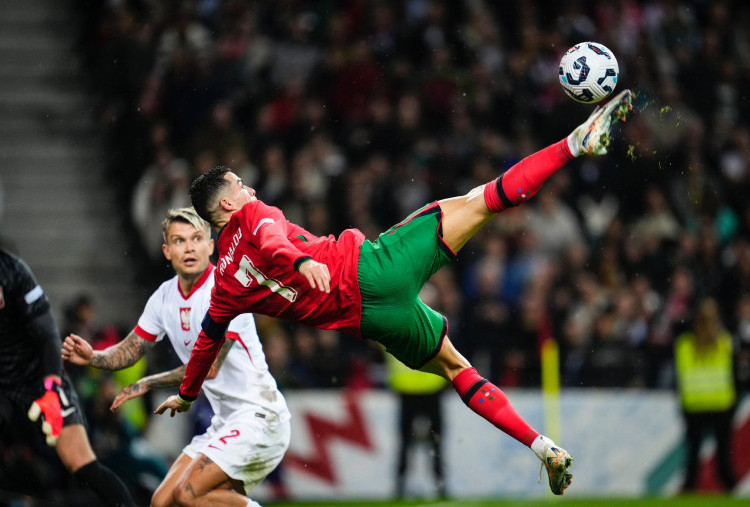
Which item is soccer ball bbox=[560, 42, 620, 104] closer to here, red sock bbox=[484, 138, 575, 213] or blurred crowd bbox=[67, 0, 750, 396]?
red sock bbox=[484, 138, 575, 213]

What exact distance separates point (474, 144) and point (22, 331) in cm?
698

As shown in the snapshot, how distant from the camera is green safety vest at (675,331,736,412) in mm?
11500

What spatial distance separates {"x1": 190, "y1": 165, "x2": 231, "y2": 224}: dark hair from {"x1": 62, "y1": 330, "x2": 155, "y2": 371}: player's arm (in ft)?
3.87

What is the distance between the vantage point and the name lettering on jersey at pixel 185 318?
7141 mm

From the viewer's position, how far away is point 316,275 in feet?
18.4

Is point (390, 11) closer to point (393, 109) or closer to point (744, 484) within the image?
point (393, 109)

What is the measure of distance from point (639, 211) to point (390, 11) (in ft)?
13.4

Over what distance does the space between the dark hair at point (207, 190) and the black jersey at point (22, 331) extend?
1.53 metres

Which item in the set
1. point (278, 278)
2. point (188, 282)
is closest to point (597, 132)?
point (278, 278)

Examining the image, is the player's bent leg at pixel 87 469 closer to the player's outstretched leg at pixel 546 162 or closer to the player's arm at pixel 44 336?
the player's arm at pixel 44 336

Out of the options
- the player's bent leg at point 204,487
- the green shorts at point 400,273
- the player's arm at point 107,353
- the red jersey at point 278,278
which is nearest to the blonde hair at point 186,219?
the red jersey at point 278,278

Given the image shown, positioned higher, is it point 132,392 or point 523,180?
point 523,180

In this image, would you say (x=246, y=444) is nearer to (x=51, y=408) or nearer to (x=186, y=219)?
(x=51, y=408)

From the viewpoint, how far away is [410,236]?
6.51 m
